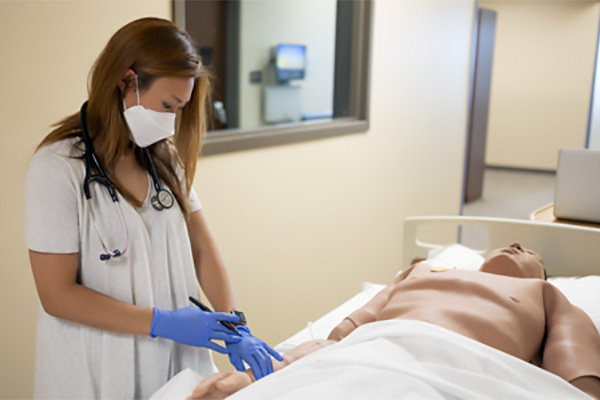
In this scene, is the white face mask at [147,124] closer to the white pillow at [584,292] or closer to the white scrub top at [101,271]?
the white scrub top at [101,271]

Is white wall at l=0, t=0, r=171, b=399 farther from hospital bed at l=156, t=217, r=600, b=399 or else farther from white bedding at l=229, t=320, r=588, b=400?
white bedding at l=229, t=320, r=588, b=400

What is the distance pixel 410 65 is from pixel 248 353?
2.41 m

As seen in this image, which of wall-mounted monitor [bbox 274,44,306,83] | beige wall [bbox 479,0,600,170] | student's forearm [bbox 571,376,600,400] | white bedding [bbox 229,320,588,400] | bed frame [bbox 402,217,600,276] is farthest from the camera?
beige wall [bbox 479,0,600,170]

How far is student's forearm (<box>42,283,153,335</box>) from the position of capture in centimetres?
124

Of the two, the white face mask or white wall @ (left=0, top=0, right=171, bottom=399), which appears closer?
the white face mask

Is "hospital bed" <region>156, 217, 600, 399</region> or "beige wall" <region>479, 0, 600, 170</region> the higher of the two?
"beige wall" <region>479, 0, 600, 170</region>

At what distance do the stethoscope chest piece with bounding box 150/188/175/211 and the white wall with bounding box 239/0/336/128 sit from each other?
3.22 meters

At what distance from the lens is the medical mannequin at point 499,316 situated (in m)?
1.24

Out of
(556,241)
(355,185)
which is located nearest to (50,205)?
(556,241)

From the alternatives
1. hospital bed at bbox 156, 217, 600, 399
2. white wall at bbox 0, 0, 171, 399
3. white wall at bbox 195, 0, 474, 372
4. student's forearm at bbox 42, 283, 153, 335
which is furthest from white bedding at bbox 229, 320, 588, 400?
white wall at bbox 195, 0, 474, 372

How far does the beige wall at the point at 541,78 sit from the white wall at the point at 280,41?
451 cm

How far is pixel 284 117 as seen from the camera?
15.2ft

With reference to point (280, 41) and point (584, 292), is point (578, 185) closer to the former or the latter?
point (584, 292)

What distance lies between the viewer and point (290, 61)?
4.59 meters
